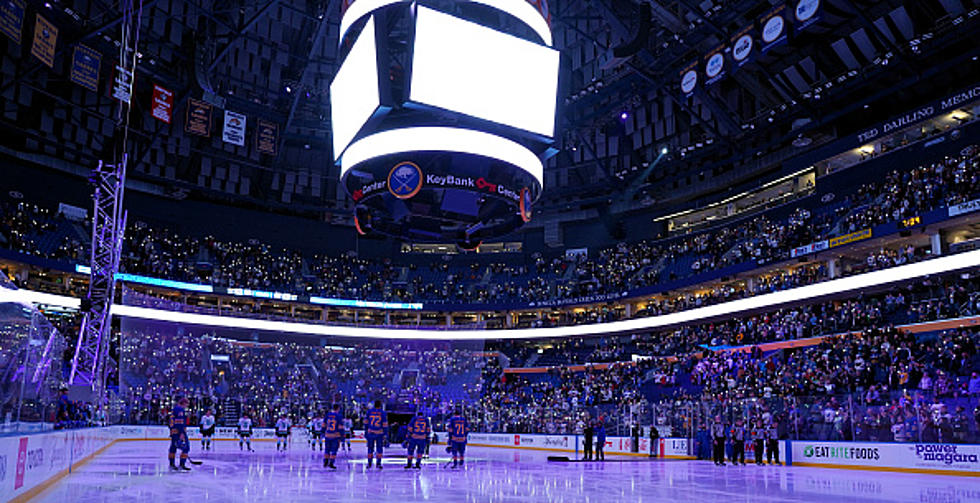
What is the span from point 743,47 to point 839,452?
1671 cm

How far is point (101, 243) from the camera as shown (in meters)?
23.2

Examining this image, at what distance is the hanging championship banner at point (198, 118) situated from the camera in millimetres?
37156

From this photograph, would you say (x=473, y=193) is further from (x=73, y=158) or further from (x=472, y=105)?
(x=73, y=158)

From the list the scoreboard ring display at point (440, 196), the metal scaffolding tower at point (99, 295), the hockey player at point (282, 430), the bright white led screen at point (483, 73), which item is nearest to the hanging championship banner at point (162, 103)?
the metal scaffolding tower at point (99, 295)

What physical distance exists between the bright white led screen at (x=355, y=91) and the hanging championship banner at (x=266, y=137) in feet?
68.7

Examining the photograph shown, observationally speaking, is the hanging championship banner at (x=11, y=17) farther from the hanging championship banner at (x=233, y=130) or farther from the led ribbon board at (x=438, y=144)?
the led ribbon board at (x=438, y=144)

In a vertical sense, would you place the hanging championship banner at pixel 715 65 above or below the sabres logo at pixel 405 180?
above

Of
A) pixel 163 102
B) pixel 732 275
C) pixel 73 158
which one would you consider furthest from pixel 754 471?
pixel 73 158

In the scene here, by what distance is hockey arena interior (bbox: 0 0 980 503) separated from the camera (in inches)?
684

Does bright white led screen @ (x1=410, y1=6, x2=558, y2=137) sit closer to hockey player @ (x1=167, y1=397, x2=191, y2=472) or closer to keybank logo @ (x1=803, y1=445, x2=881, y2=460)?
hockey player @ (x1=167, y1=397, x2=191, y2=472)

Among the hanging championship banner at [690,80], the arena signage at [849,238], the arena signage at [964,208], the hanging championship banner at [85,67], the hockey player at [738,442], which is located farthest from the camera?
the arena signage at [849,238]

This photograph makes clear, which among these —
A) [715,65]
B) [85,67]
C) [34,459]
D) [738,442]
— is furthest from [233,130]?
[34,459]

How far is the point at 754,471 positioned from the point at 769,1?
71.0 ft

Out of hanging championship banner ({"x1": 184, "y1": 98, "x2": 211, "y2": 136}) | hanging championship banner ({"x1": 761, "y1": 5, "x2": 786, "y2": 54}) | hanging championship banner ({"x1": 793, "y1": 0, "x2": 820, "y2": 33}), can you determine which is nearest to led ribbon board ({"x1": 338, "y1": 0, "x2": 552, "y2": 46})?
hanging championship banner ({"x1": 793, "y1": 0, "x2": 820, "y2": 33})
